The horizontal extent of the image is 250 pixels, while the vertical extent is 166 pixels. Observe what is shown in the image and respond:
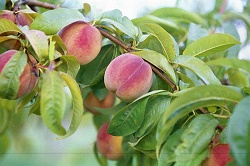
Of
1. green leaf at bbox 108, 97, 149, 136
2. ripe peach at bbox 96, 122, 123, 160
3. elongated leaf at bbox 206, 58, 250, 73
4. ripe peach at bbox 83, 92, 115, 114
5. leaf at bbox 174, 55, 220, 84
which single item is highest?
leaf at bbox 174, 55, 220, 84

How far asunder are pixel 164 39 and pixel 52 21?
172 millimetres

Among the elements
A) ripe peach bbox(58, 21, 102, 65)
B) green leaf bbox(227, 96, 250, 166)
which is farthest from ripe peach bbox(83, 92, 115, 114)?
green leaf bbox(227, 96, 250, 166)

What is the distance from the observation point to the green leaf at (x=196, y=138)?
554 mm

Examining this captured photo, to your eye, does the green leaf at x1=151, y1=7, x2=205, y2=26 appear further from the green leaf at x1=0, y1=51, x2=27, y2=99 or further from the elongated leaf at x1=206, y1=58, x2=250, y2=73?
the green leaf at x1=0, y1=51, x2=27, y2=99

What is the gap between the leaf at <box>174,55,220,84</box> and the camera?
66 cm

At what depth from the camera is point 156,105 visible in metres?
0.67

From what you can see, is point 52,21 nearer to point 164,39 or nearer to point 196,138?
point 164,39

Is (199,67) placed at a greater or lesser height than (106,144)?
greater

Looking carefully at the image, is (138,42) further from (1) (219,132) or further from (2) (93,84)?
(1) (219,132)

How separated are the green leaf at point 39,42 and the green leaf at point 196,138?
8.3 inches

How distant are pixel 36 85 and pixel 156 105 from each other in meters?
0.18

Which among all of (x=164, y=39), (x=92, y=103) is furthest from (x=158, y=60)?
(x=92, y=103)

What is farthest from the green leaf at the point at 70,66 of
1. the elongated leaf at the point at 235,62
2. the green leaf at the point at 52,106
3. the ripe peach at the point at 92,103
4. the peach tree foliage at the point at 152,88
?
the ripe peach at the point at 92,103

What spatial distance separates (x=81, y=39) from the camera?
0.71m
